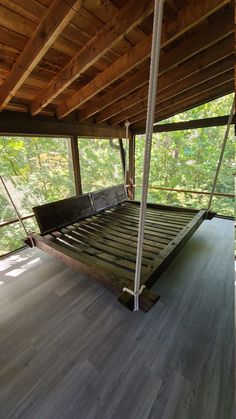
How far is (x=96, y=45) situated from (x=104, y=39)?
0.34 ft

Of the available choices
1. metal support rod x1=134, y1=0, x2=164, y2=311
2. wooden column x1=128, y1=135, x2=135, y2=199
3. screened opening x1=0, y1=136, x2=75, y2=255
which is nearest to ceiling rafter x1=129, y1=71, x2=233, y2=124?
wooden column x1=128, y1=135, x2=135, y2=199


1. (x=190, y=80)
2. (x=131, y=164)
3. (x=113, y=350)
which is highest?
(x=190, y=80)

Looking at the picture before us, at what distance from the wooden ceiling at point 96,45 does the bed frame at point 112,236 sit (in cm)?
161

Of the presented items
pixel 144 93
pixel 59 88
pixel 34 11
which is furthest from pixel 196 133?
pixel 34 11

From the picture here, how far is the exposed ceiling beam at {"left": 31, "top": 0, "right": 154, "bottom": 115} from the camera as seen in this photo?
137 cm

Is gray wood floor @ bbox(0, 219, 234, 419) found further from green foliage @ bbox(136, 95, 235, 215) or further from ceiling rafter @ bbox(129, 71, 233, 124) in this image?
green foliage @ bbox(136, 95, 235, 215)

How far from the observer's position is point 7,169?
4418 mm

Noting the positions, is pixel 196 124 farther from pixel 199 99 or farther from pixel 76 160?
pixel 76 160

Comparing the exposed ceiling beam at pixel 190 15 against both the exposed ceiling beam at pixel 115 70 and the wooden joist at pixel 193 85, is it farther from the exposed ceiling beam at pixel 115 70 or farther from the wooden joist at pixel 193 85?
the wooden joist at pixel 193 85

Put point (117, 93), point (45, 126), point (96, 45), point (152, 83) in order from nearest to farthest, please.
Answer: point (152, 83) → point (96, 45) → point (117, 93) → point (45, 126)

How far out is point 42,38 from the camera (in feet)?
4.52

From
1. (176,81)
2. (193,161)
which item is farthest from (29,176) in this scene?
(193,161)

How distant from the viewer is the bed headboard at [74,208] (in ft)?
8.94

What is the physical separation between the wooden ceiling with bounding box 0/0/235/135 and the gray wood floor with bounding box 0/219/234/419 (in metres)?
2.36
